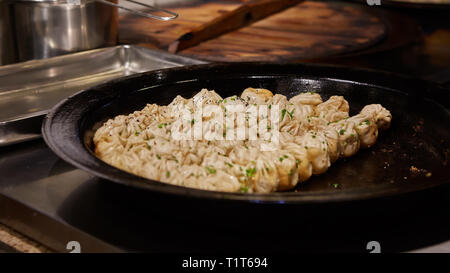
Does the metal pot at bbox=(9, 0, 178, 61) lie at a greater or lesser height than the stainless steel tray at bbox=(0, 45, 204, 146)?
greater

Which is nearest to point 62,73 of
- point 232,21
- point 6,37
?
point 6,37

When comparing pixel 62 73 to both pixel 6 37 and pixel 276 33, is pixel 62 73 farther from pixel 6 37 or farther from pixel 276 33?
pixel 276 33

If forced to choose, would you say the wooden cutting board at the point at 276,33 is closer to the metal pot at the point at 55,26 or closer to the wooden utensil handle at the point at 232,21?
the wooden utensil handle at the point at 232,21

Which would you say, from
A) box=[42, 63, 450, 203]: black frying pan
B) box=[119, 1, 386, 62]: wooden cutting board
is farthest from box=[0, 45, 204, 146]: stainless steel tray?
box=[42, 63, 450, 203]: black frying pan

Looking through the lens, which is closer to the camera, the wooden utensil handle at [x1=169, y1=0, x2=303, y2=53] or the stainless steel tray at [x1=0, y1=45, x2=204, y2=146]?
the stainless steel tray at [x1=0, y1=45, x2=204, y2=146]

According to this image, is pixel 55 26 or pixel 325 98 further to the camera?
pixel 55 26

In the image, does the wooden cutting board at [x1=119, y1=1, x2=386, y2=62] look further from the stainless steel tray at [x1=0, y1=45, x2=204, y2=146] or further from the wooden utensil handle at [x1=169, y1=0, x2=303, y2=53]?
the stainless steel tray at [x1=0, y1=45, x2=204, y2=146]
